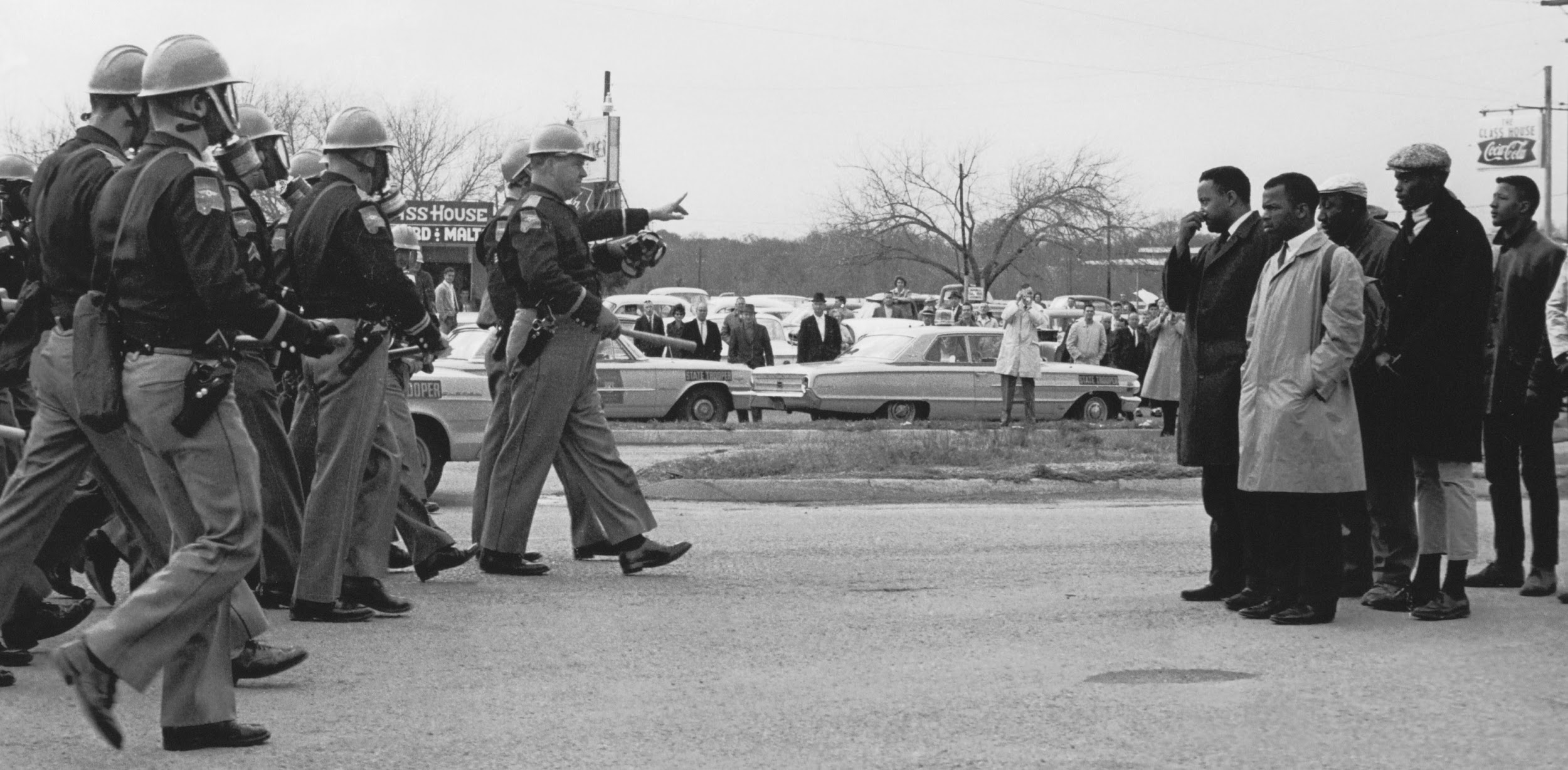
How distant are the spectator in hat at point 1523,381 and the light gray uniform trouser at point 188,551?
17.7ft

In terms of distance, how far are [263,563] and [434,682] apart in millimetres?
1831

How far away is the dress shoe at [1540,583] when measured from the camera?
804cm

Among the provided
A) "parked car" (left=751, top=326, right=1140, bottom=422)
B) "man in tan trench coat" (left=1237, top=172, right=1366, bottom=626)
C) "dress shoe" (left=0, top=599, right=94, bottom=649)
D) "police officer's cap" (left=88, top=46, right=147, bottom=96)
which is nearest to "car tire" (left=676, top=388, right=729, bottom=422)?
"parked car" (left=751, top=326, right=1140, bottom=422)

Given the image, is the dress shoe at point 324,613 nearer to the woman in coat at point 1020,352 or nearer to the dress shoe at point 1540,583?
the dress shoe at point 1540,583

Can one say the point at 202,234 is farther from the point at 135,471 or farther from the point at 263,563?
the point at 263,563

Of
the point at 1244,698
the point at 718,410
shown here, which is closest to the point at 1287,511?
the point at 1244,698

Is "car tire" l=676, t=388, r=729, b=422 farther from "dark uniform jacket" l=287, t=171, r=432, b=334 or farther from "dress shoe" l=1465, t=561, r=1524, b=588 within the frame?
"dark uniform jacket" l=287, t=171, r=432, b=334

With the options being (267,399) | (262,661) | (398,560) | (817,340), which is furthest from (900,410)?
Result: (262,661)

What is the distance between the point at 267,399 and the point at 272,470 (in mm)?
314

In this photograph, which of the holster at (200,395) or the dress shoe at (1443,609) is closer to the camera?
the holster at (200,395)

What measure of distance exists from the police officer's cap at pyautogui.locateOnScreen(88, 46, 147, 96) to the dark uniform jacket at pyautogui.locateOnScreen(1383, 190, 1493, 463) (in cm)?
501

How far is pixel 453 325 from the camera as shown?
70.4 ft

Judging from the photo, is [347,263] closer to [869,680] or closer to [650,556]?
[650,556]

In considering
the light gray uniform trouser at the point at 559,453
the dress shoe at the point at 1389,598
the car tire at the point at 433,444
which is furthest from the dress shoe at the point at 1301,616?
the car tire at the point at 433,444
